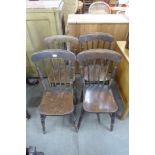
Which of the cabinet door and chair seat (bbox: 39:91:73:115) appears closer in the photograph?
chair seat (bbox: 39:91:73:115)

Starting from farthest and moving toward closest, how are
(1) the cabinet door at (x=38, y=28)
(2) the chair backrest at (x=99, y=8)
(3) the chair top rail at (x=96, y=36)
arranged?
(2) the chair backrest at (x=99, y=8) → (1) the cabinet door at (x=38, y=28) → (3) the chair top rail at (x=96, y=36)

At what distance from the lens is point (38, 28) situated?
1.95 metres

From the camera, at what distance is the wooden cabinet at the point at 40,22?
5.99 feet

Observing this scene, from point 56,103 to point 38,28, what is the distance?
1.07 meters

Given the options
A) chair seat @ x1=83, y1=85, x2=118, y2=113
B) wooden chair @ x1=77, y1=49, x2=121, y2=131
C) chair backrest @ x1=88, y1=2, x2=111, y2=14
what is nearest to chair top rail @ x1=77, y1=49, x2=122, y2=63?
wooden chair @ x1=77, y1=49, x2=121, y2=131

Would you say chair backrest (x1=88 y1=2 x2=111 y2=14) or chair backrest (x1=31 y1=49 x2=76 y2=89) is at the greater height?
chair backrest (x1=88 y1=2 x2=111 y2=14)

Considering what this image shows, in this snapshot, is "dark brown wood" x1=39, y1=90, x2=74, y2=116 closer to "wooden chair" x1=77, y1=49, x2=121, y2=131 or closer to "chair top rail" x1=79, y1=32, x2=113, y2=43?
"wooden chair" x1=77, y1=49, x2=121, y2=131

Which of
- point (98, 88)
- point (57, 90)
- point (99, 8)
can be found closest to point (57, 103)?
point (57, 90)

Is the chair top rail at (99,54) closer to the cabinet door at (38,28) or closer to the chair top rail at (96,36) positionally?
the chair top rail at (96,36)

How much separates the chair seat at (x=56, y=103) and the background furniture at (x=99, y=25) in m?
0.86

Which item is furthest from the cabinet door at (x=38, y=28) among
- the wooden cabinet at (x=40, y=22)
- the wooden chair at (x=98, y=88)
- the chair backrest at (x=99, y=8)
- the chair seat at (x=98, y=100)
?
the chair backrest at (x=99, y=8)

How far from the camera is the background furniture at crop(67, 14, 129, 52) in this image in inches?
73.3
